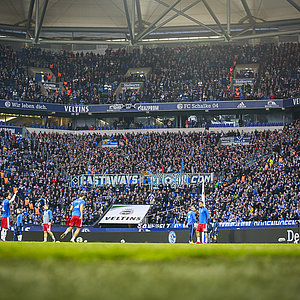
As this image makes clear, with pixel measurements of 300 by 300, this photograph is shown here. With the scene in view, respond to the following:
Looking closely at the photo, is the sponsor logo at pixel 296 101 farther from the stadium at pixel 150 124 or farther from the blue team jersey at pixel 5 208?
the blue team jersey at pixel 5 208

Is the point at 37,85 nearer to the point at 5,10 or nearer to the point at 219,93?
the point at 5,10

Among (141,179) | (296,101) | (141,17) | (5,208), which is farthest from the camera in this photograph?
A: (141,17)

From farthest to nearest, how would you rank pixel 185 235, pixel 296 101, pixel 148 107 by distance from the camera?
pixel 148 107 < pixel 296 101 < pixel 185 235

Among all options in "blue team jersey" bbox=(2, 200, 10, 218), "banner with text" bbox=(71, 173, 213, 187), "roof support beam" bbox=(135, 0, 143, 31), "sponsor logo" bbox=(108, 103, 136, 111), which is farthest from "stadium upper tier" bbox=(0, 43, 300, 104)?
"blue team jersey" bbox=(2, 200, 10, 218)

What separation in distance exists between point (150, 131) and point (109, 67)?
34.8ft

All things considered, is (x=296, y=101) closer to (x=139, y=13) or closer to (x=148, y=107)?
(x=148, y=107)

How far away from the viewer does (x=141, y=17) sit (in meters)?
55.4

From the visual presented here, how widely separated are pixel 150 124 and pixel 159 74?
245 inches

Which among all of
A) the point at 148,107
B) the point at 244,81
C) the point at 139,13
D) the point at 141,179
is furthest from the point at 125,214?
the point at 139,13

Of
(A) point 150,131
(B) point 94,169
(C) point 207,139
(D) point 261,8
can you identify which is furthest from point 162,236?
(D) point 261,8

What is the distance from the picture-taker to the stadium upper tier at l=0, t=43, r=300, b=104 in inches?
2099

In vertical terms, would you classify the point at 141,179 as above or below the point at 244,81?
below

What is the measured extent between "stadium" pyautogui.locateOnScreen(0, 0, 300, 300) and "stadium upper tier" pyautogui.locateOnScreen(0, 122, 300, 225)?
0.41 feet

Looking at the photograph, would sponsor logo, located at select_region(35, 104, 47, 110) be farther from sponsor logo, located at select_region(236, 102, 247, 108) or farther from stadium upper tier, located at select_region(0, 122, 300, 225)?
sponsor logo, located at select_region(236, 102, 247, 108)
